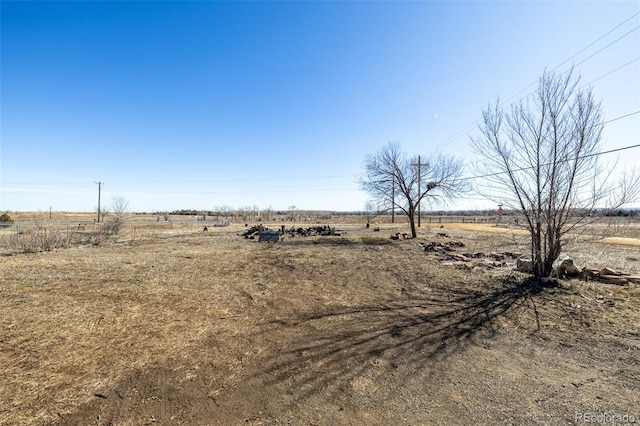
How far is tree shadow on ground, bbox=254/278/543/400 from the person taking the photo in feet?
11.4

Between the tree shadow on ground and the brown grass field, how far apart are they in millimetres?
28

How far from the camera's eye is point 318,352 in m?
3.99

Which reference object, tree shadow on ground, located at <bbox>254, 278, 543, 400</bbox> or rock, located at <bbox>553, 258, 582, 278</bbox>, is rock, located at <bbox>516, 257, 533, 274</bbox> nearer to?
rock, located at <bbox>553, 258, 582, 278</bbox>

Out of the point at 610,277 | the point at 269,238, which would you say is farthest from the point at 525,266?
the point at 269,238

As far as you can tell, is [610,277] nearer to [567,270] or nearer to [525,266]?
[567,270]

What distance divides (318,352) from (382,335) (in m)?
1.19

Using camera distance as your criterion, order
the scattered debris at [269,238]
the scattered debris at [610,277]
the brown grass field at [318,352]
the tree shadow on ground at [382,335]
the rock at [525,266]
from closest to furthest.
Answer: the brown grass field at [318,352], the tree shadow on ground at [382,335], the scattered debris at [610,277], the rock at [525,266], the scattered debris at [269,238]

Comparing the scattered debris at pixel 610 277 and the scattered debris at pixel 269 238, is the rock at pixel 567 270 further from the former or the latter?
the scattered debris at pixel 269 238

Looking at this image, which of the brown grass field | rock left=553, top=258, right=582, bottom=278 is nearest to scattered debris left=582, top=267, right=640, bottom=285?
rock left=553, top=258, right=582, bottom=278

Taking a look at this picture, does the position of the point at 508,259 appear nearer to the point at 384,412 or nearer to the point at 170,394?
the point at 384,412

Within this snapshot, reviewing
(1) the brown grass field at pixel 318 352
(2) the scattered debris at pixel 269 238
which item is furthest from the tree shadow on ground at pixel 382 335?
(2) the scattered debris at pixel 269 238

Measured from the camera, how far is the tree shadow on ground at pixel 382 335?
349 cm

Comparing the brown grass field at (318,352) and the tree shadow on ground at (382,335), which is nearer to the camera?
the brown grass field at (318,352)

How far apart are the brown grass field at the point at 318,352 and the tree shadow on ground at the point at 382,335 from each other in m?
0.03
